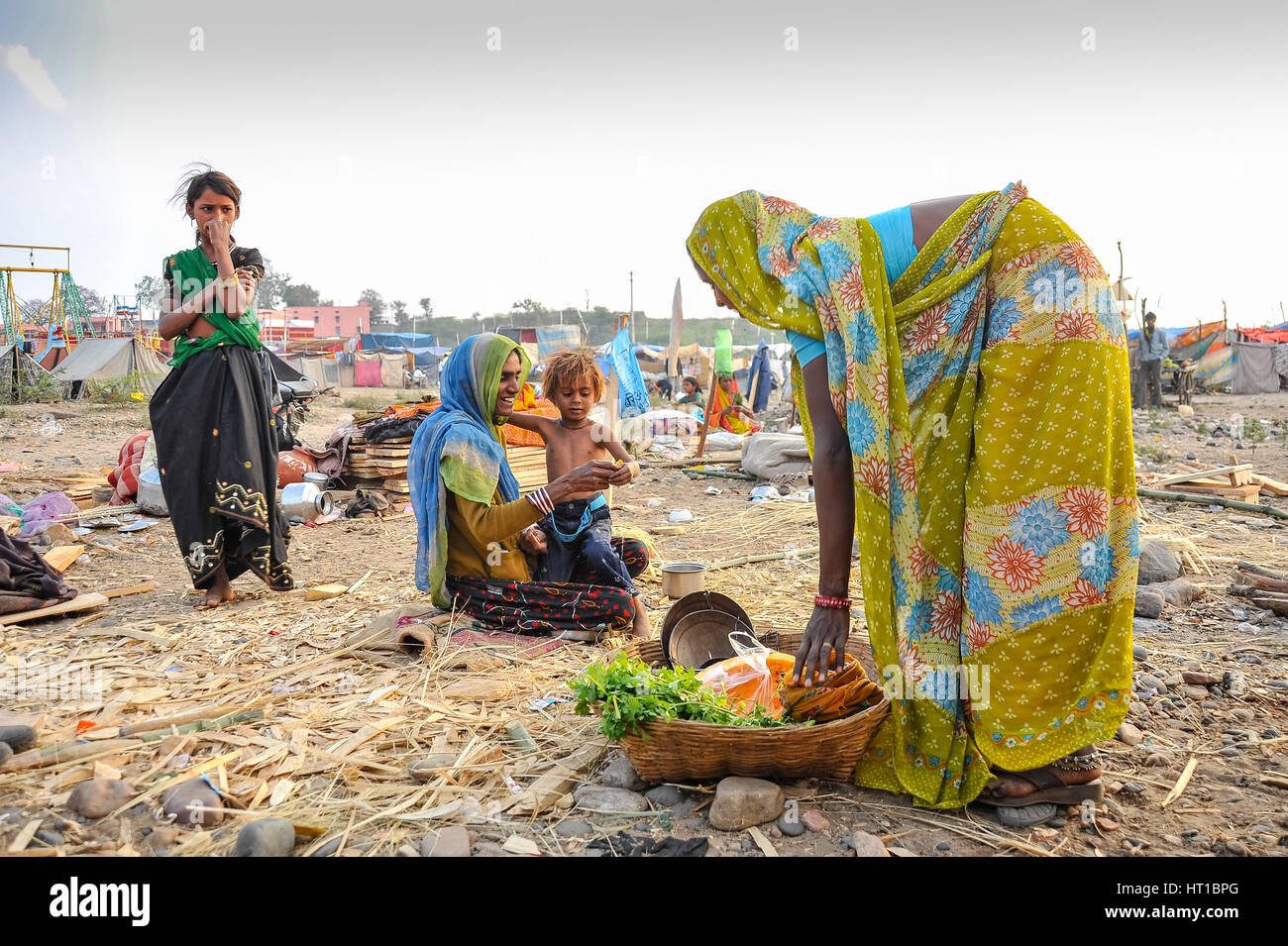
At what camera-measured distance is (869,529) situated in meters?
2.21

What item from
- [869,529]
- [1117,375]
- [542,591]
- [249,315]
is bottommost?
[542,591]

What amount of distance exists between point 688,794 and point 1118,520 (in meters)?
1.47

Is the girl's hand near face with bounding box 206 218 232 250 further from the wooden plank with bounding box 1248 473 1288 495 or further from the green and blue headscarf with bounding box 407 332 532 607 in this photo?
the wooden plank with bounding box 1248 473 1288 495

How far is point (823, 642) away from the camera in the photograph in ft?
7.50

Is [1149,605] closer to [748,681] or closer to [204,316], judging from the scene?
[748,681]

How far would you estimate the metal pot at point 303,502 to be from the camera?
7699 mm

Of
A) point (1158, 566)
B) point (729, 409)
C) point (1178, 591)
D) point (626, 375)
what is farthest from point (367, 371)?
point (1178, 591)

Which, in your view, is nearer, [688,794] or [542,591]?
[688,794]

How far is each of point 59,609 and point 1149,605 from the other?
599 cm

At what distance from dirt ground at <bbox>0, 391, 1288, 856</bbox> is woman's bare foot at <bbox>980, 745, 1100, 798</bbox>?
9 centimetres

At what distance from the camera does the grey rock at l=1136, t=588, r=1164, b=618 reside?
4340 mm

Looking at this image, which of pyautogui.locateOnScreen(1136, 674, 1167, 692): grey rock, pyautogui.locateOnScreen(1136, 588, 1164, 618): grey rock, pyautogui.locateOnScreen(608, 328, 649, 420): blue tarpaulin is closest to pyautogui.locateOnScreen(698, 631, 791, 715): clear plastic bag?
pyautogui.locateOnScreen(1136, 674, 1167, 692): grey rock

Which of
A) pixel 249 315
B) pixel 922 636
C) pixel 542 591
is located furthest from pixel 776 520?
pixel 922 636
